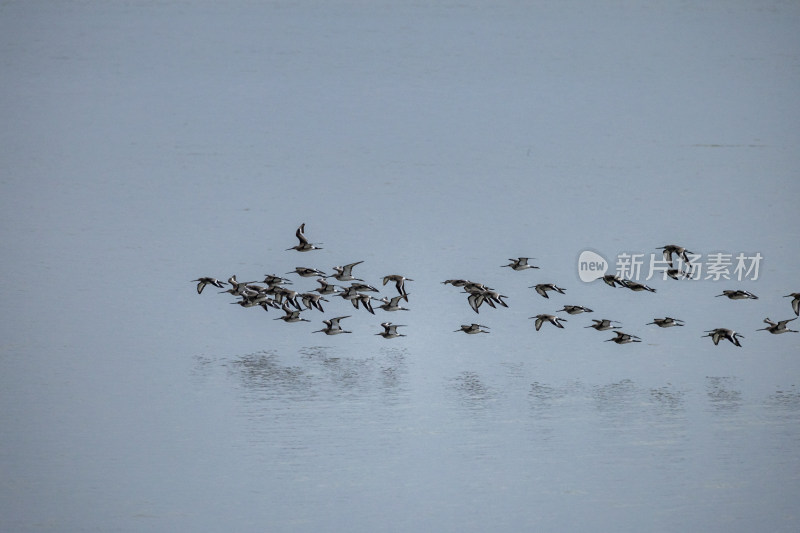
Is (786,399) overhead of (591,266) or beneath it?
beneath

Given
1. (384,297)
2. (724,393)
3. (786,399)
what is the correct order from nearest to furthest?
(786,399), (724,393), (384,297)

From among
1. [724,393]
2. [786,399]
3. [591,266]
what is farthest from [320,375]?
[591,266]

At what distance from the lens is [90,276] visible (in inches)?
778

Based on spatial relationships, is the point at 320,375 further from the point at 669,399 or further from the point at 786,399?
the point at 786,399

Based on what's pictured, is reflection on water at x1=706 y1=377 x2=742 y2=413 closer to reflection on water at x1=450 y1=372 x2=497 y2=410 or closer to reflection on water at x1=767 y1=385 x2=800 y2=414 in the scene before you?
reflection on water at x1=767 y1=385 x2=800 y2=414

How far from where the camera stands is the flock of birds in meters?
17.4

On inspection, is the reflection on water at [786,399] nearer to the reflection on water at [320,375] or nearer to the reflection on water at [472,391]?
the reflection on water at [472,391]

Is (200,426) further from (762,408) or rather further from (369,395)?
(762,408)

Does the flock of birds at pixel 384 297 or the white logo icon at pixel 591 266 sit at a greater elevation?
the white logo icon at pixel 591 266

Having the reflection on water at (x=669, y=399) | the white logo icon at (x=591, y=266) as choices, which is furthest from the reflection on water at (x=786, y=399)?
the white logo icon at (x=591, y=266)

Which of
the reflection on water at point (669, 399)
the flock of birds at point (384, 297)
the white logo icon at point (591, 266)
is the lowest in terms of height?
the reflection on water at point (669, 399)

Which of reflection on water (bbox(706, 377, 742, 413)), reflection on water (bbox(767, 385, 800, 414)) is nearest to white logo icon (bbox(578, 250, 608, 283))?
reflection on water (bbox(706, 377, 742, 413))

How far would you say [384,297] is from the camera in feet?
60.5

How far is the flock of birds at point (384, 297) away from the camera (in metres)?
17.4
